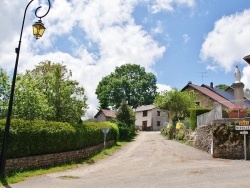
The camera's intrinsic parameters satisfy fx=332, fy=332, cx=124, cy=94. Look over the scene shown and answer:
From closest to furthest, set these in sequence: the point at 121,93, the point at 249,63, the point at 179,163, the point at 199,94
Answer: the point at 179,163 < the point at 249,63 < the point at 199,94 < the point at 121,93

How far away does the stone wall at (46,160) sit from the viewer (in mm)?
16594

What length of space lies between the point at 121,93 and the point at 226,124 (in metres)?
57.6

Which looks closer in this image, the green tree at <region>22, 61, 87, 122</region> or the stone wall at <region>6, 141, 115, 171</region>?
the stone wall at <region>6, 141, 115, 171</region>

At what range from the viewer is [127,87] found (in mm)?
80562

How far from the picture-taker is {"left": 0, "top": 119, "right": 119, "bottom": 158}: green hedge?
16766mm

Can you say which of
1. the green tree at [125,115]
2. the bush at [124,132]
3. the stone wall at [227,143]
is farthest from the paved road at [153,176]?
the green tree at [125,115]

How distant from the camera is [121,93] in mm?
79688

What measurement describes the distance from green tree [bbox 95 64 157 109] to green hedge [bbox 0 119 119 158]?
54.5 metres

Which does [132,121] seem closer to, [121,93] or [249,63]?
[249,63]

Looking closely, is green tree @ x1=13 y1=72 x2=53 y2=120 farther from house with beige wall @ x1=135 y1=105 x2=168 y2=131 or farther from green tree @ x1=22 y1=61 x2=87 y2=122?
house with beige wall @ x1=135 y1=105 x2=168 y2=131

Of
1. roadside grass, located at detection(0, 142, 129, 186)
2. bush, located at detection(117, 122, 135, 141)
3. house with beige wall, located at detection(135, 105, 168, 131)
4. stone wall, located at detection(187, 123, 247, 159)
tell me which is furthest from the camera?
house with beige wall, located at detection(135, 105, 168, 131)

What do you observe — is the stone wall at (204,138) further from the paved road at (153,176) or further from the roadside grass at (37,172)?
the roadside grass at (37,172)

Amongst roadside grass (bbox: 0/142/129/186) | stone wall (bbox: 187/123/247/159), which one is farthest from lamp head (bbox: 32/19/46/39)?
stone wall (bbox: 187/123/247/159)

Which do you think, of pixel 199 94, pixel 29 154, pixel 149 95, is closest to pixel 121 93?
pixel 149 95
